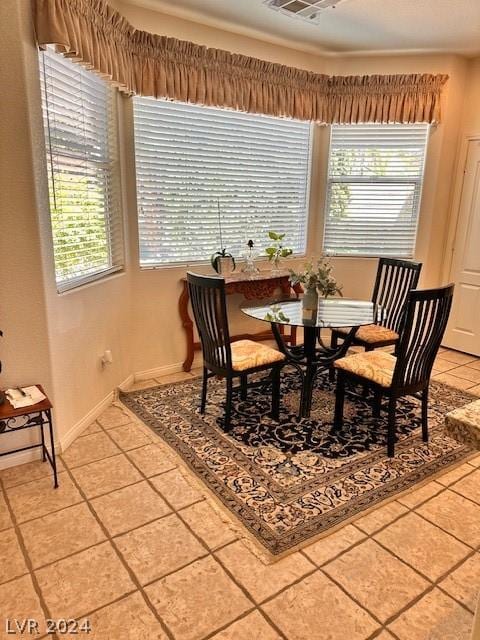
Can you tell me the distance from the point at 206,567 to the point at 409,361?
61.6 inches

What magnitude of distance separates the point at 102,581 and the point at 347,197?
394cm

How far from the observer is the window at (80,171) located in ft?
8.27

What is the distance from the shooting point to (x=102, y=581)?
1735 millimetres

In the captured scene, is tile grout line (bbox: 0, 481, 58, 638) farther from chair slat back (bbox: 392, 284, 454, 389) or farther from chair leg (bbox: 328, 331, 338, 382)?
chair leg (bbox: 328, 331, 338, 382)

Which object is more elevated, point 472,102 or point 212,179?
point 472,102

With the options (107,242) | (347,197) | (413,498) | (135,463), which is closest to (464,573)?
(413,498)

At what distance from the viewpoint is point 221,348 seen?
2805mm

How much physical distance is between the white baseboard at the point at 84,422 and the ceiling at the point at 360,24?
286 cm

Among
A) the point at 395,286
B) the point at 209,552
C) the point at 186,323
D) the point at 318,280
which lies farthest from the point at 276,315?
the point at 209,552

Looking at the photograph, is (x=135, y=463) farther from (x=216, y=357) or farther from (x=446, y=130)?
(x=446, y=130)

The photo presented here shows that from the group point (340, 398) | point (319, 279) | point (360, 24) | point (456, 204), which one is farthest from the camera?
point (456, 204)

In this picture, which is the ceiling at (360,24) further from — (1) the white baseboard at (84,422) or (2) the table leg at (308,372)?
(1) the white baseboard at (84,422)

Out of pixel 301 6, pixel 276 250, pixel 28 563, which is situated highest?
pixel 301 6

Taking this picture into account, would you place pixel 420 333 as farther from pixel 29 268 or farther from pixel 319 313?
pixel 29 268
